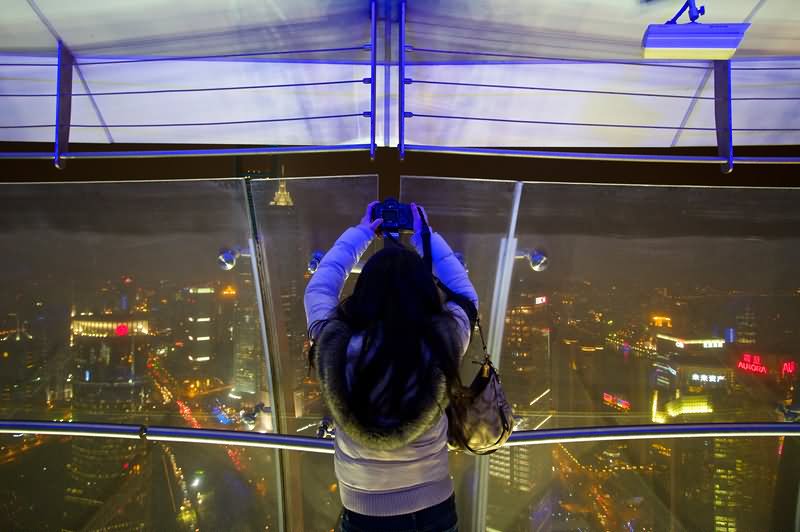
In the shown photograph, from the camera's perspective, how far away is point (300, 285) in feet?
6.67

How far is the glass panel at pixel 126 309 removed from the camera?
2035 millimetres

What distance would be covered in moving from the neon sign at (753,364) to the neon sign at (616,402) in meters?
0.61

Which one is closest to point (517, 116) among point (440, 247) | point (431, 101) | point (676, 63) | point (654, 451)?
point (431, 101)

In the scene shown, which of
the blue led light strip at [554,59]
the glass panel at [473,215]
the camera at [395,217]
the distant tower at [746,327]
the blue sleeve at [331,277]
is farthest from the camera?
the distant tower at [746,327]

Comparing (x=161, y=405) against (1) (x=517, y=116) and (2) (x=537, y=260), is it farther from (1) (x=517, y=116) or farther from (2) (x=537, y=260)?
(1) (x=517, y=116)

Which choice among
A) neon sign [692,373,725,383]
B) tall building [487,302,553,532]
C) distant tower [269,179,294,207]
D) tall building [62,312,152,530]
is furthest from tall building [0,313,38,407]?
neon sign [692,373,725,383]

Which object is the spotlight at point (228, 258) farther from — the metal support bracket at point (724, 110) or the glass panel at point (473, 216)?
the metal support bracket at point (724, 110)

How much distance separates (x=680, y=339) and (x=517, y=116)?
135 centimetres

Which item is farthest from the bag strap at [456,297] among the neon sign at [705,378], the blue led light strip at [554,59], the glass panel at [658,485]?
the neon sign at [705,378]

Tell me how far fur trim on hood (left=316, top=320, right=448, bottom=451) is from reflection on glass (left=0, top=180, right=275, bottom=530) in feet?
3.78

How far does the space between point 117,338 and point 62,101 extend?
3.81ft

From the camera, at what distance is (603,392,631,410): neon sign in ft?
7.14

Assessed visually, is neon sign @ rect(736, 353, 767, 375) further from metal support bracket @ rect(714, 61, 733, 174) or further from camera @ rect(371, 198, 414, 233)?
camera @ rect(371, 198, 414, 233)

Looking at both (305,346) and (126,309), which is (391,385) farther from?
(126,309)
